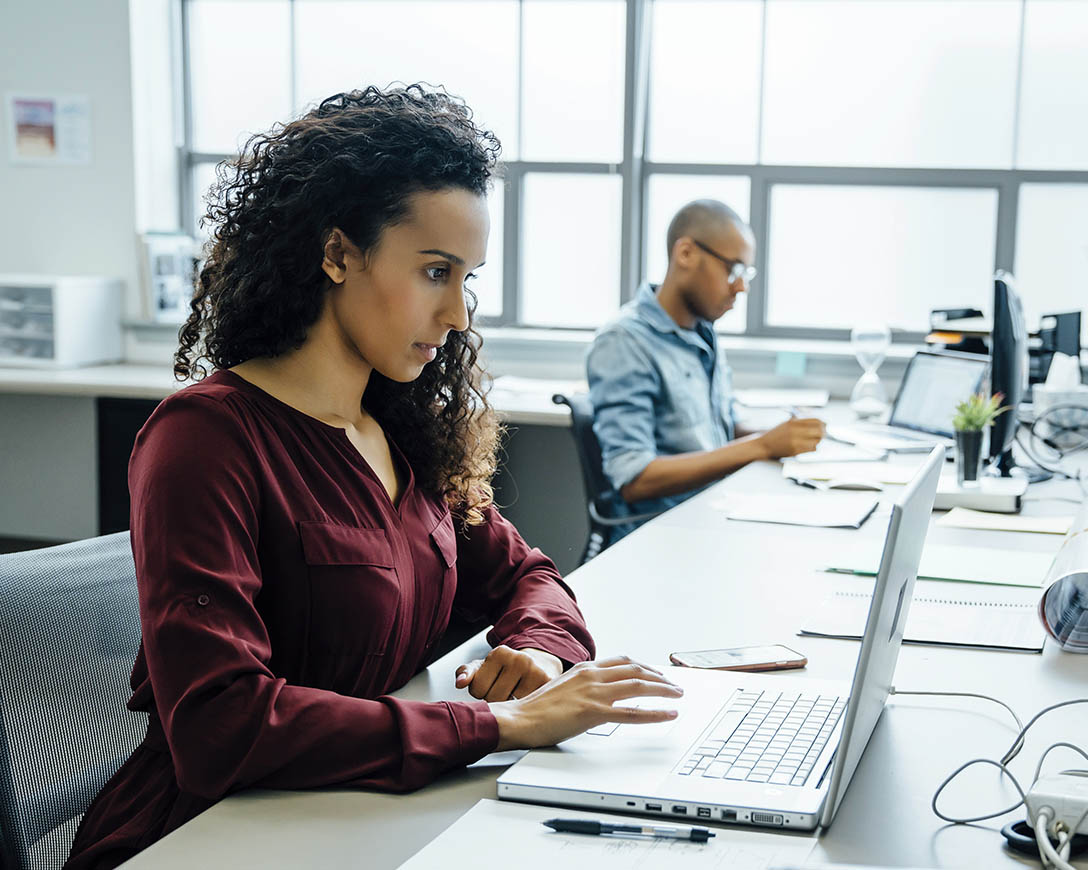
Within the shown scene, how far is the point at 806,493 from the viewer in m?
2.46

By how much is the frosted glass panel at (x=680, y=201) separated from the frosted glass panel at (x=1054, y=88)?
0.95 meters

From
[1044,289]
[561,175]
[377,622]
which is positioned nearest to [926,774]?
[377,622]

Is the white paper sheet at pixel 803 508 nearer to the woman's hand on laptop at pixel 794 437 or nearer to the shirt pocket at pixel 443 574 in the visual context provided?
the woman's hand on laptop at pixel 794 437

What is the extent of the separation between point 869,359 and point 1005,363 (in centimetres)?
140

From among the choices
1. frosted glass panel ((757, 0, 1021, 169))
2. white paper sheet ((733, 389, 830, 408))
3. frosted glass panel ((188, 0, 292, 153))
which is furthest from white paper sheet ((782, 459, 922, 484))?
frosted glass panel ((188, 0, 292, 153))

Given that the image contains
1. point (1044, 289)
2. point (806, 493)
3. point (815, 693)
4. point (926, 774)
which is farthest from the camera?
point (1044, 289)

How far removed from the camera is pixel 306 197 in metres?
1.28

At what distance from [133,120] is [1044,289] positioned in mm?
3347

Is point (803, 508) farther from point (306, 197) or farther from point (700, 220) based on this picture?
point (306, 197)

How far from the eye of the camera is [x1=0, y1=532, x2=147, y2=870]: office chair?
117 centimetres

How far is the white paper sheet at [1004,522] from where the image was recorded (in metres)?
2.17

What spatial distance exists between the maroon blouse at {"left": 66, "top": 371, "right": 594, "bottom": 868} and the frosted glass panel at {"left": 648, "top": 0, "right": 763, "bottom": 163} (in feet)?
10.8

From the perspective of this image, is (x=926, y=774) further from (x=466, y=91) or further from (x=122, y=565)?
(x=466, y=91)

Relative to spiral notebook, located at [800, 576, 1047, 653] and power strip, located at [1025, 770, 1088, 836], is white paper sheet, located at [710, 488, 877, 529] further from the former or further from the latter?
power strip, located at [1025, 770, 1088, 836]
